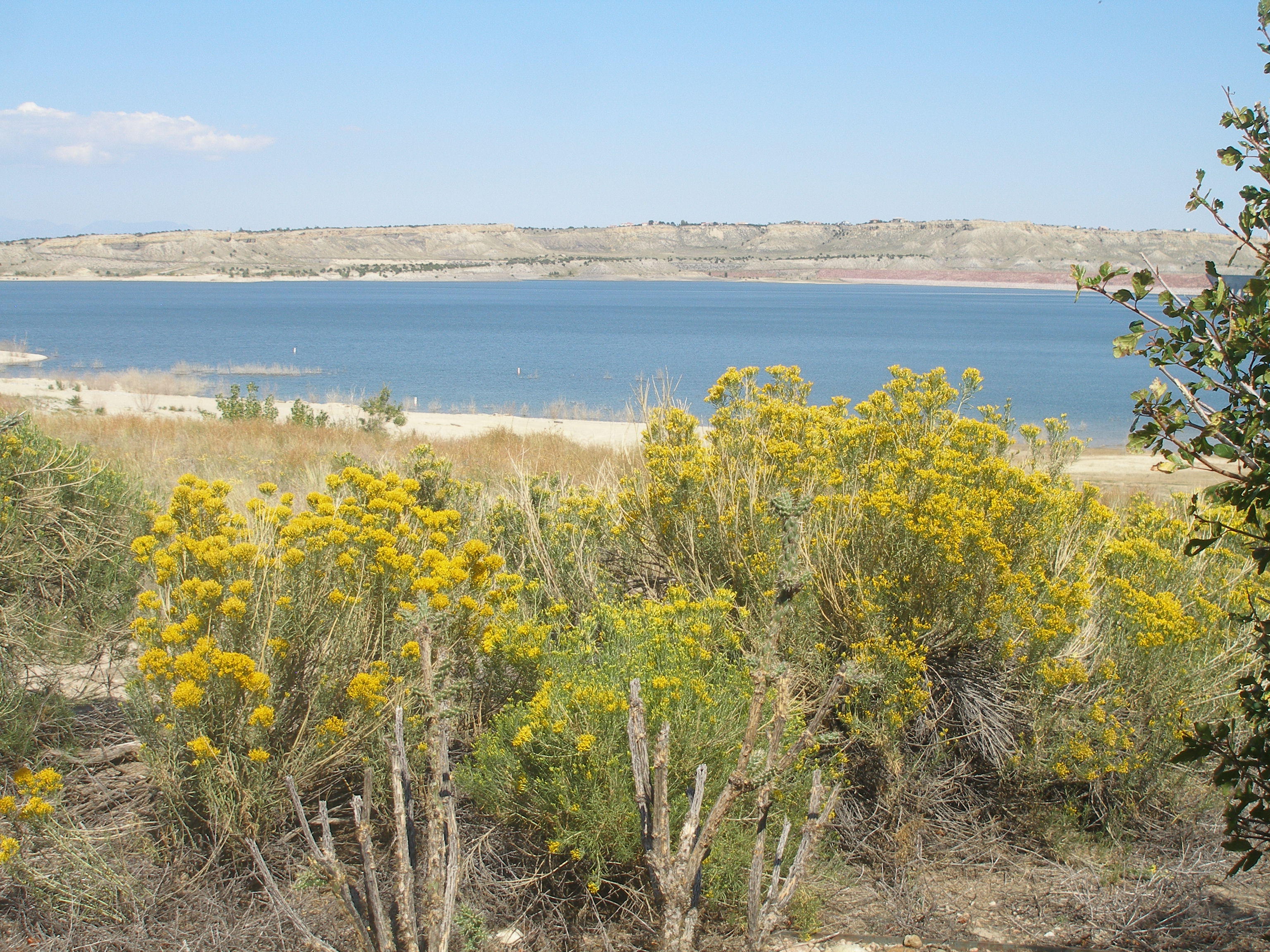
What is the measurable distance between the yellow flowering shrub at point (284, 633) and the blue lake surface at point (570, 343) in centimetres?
1622

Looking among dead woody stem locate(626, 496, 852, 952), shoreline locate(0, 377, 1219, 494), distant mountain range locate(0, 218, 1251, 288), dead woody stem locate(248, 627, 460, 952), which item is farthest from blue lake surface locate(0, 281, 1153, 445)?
distant mountain range locate(0, 218, 1251, 288)

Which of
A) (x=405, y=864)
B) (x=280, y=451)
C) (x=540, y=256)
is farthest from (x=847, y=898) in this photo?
(x=540, y=256)

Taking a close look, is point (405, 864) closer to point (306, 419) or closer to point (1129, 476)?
point (306, 419)

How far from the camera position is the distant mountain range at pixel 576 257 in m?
153

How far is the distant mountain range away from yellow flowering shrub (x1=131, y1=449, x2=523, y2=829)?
6049 inches

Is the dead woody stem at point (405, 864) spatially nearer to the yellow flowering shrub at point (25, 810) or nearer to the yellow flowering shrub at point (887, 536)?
the yellow flowering shrub at point (25, 810)

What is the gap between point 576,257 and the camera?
643 feet

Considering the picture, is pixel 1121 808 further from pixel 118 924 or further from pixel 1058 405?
pixel 1058 405

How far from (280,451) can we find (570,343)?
1668 inches

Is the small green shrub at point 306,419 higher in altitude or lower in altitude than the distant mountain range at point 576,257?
lower

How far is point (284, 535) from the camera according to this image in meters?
3.38

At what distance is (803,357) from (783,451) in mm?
42298

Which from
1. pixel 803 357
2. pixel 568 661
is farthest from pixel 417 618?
pixel 803 357

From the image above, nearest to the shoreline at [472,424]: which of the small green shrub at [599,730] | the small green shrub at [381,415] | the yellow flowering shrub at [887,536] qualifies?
the small green shrub at [381,415]
